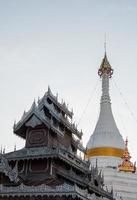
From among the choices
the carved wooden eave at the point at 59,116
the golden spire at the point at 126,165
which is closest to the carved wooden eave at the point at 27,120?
the carved wooden eave at the point at 59,116

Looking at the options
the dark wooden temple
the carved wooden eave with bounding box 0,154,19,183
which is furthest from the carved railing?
the carved wooden eave with bounding box 0,154,19,183

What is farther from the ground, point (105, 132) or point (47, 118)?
point (105, 132)

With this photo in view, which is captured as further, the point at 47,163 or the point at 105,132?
the point at 105,132

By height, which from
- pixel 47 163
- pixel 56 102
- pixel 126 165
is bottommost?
pixel 47 163

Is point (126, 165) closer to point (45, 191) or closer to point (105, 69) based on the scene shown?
point (105, 69)

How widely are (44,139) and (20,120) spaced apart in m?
2.89

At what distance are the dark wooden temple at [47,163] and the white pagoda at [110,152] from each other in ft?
51.0

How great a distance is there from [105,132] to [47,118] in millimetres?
27647

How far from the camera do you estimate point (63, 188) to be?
93.0 ft

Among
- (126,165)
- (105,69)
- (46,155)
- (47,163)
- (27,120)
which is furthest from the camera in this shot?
(105,69)

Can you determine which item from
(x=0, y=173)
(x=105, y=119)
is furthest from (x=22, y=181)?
(x=105, y=119)

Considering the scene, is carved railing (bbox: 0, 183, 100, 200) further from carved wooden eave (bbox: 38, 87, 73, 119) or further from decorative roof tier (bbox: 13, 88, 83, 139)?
carved wooden eave (bbox: 38, 87, 73, 119)

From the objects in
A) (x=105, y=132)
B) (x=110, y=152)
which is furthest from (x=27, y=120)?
(x=105, y=132)

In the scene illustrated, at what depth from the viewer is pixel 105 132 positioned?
61.8m
